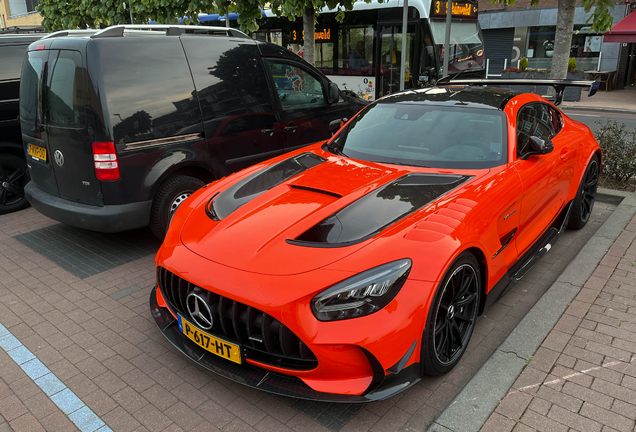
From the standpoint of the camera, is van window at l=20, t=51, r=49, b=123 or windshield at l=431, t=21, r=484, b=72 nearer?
van window at l=20, t=51, r=49, b=123

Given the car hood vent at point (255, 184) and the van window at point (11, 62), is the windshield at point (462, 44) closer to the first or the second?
the van window at point (11, 62)

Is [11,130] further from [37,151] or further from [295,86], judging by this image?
[295,86]

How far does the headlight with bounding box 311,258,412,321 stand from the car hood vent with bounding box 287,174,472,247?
0.29m

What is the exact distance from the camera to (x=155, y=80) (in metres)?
4.83

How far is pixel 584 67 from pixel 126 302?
2615 centimetres

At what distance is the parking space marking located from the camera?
272cm

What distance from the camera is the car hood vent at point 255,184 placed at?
11.2 ft

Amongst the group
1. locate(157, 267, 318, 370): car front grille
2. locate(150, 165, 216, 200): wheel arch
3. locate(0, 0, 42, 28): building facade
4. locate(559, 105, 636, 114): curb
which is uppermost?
locate(0, 0, 42, 28): building facade

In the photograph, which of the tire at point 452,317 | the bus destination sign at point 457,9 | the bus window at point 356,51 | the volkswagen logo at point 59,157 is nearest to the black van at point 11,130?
the volkswagen logo at point 59,157

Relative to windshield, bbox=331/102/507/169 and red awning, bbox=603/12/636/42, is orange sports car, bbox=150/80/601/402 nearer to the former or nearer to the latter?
windshield, bbox=331/102/507/169

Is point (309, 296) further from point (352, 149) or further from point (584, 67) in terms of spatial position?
point (584, 67)

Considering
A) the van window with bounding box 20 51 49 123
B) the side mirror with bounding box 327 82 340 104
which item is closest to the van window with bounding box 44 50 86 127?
the van window with bounding box 20 51 49 123

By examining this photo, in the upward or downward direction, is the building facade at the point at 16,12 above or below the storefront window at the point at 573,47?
above

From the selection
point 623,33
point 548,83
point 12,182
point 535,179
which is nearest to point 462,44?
point 548,83
